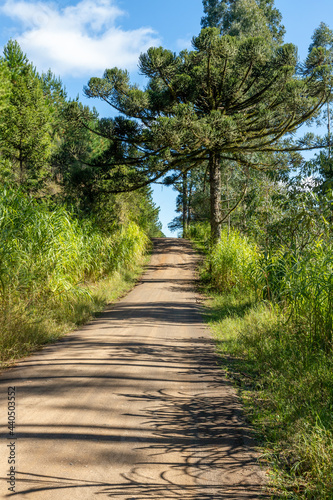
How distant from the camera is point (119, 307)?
10836mm

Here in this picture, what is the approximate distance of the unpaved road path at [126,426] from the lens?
2600 millimetres

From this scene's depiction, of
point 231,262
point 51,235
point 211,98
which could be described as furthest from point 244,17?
point 51,235

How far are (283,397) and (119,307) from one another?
7230 mm

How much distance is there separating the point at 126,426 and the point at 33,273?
16.0ft

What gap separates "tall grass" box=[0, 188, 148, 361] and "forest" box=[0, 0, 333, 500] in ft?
0.10

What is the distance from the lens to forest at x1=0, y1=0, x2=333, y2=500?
14.0ft

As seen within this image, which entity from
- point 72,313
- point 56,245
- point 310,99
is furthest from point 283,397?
point 310,99

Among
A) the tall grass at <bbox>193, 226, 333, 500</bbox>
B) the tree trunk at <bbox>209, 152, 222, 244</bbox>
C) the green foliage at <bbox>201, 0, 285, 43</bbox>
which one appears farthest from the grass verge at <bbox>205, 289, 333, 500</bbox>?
the green foliage at <bbox>201, 0, 285, 43</bbox>

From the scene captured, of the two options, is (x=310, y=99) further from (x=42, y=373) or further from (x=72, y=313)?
(x=42, y=373)

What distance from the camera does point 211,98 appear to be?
14.6 metres

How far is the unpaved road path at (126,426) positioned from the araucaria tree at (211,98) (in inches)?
311

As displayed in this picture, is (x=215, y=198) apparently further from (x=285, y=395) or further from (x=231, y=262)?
(x=285, y=395)

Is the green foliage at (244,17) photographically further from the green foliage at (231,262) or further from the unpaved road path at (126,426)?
the unpaved road path at (126,426)

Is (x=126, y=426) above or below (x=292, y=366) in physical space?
below
